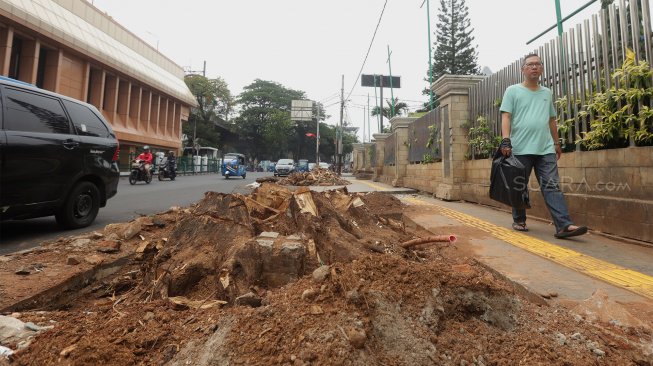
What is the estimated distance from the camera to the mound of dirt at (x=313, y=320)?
4.22ft

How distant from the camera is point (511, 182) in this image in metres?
3.46

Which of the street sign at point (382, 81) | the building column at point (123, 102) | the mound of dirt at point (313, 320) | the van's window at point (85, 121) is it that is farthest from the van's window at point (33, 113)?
the building column at point (123, 102)

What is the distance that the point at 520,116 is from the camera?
373 centimetres

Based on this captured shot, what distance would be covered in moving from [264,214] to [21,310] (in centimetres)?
194

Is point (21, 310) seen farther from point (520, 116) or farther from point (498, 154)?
point (520, 116)

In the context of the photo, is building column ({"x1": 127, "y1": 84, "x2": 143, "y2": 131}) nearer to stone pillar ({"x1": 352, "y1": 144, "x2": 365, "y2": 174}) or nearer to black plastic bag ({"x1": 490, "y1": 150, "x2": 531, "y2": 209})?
stone pillar ({"x1": 352, "y1": 144, "x2": 365, "y2": 174})

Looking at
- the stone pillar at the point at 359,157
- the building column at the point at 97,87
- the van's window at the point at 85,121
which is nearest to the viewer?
the van's window at the point at 85,121

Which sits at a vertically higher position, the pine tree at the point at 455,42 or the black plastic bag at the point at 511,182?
the pine tree at the point at 455,42

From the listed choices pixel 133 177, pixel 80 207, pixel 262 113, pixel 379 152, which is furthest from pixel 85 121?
pixel 262 113

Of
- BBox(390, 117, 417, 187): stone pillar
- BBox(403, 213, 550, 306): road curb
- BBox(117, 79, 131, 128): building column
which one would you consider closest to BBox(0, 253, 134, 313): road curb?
BBox(403, 213, 550, 306): road curb

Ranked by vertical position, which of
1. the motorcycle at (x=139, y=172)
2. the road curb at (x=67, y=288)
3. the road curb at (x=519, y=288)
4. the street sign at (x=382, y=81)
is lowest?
the road curb at (x=67, y=288)

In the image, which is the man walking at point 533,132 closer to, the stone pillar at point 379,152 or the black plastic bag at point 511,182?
the black plastic bag at point 511,182

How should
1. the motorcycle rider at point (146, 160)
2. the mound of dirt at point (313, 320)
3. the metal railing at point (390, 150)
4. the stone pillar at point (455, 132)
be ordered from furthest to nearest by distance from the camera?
1. the motorcycle rider at point (146, 160)
2. the metal railing at point (390, 150)
3. the stone pillar at point (455, 132)
4. the mound of dirt at point (313, 320)

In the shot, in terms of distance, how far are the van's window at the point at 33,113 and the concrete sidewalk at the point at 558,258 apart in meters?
4.34
